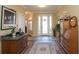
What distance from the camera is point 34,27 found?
12.4m

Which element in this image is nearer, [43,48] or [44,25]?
[43,48]

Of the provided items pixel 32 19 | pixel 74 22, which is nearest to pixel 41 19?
pixel 32 19

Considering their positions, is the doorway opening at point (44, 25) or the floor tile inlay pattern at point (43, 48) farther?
the doorway opening at point (44, 25)

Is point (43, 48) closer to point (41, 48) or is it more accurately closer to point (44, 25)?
point (41, 48)

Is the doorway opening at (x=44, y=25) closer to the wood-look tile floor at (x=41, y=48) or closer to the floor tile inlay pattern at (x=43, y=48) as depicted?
the wood-look tile floor at (x=41, y=48)

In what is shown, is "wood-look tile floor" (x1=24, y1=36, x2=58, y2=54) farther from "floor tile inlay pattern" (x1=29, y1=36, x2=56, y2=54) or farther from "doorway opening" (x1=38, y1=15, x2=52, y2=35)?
"doorway opening" (x1=38, y1=15, x2=52, y2=35)

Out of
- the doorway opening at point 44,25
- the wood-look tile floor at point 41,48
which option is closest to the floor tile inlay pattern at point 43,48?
the wood-look tile floor at point 41,48

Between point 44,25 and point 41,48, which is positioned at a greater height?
point 44,25

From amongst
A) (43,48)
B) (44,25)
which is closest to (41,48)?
(43,48)

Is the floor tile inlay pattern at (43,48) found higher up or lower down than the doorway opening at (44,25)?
lower down

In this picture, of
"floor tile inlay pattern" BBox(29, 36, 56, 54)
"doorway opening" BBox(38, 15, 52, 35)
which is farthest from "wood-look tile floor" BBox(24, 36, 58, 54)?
"doorway opening" BBox(38, 15, 52, 35)

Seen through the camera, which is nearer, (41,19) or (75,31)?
(75,31)
